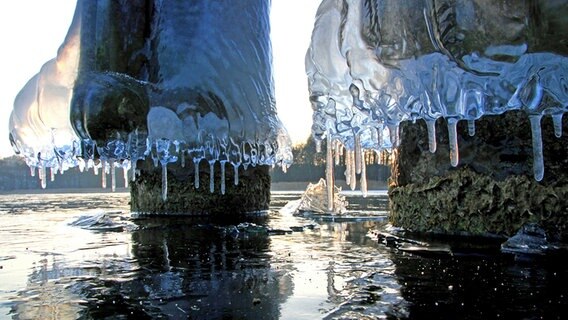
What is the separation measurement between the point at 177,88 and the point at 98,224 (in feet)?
10.9

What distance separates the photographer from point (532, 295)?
165 inches

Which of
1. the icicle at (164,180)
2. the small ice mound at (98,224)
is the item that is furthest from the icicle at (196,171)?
the small ice mound at (98,224)

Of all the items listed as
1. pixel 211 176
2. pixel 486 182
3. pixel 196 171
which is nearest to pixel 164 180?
pixel 196 171

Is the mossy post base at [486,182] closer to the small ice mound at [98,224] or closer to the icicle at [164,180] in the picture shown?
the small ice mound at [98,224]

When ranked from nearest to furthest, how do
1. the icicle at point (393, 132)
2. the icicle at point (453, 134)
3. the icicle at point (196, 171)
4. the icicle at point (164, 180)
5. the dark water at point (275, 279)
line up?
the dark water at point (275, 279), the icicle at point (453, 134), the icicle at point (393, 132), the icicle at point (164, 180), the icicle at point (196, 171)

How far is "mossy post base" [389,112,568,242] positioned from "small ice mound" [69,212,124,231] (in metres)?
5.30

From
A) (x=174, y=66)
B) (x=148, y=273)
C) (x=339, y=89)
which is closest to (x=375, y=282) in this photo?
(x=148, y=273)

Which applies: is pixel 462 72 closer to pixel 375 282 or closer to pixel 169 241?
pixel 375 282

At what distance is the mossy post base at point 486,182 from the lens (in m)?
6.50

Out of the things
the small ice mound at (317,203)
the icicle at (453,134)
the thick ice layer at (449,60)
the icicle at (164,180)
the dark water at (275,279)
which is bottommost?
the dark water at (275,279)

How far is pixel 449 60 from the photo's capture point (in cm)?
561

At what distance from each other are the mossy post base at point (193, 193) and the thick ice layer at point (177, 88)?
1.07 ft

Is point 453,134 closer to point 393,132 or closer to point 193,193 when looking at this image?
point 393,132

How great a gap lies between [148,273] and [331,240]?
10.5 ft
